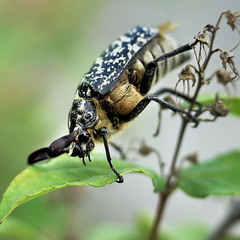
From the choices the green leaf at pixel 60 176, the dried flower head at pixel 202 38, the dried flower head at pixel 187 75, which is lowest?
the green leaf at pixel 60 176

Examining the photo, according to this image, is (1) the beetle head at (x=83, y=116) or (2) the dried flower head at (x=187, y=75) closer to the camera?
(2) the dried flower head at (x=187, y=75)

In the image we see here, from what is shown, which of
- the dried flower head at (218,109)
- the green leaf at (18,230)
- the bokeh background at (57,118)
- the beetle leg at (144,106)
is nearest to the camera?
the dried flower head at (218,109)

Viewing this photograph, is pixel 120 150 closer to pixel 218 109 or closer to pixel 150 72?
pixel 150 72

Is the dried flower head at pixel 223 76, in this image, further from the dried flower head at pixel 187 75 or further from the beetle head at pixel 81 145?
the beetle head at pixel 81 145

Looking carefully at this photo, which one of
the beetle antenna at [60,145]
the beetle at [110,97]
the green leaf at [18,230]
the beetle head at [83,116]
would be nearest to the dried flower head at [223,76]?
the beetle at [110,97]

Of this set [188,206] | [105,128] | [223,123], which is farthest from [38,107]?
[223,123]

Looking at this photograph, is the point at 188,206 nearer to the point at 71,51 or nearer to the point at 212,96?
the point at 71,51
